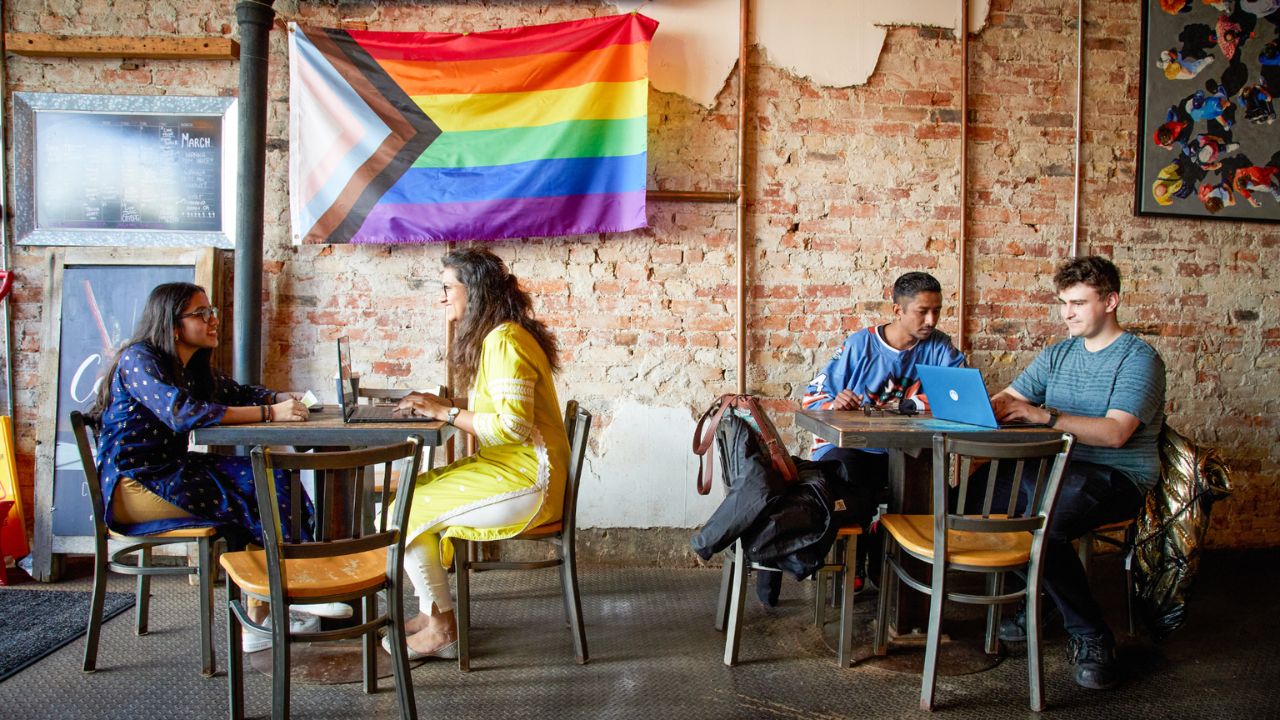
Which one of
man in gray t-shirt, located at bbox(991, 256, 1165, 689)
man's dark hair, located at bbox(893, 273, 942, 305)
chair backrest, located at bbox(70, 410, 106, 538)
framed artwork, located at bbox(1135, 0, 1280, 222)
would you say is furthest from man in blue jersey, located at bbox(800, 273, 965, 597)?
chair backrest, located at bbox(70, 410, 106, 538)

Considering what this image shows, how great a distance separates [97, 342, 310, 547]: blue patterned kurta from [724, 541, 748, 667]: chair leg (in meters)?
1.69

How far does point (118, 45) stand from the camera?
3785mm

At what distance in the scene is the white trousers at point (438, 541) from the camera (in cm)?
269

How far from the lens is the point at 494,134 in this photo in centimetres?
385

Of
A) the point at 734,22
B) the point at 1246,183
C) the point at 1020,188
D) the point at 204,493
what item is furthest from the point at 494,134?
the point at 1246,183

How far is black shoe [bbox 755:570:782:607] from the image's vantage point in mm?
3385

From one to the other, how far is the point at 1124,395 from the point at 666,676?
6.29 ft

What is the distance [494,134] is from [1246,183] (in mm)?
3753

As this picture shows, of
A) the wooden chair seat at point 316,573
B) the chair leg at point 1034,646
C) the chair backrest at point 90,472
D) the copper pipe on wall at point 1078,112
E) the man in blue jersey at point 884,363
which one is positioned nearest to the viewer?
the wooden chair seat at point 316,573

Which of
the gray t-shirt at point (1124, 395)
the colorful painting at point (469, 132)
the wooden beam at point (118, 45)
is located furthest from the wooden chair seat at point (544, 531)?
the wooden beam at point (118, 45)

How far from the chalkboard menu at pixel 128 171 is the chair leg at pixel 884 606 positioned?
10.8 feet

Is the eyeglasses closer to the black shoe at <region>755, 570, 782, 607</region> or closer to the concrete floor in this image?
the concrete floor

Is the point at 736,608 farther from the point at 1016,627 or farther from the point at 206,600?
the point at 206,600

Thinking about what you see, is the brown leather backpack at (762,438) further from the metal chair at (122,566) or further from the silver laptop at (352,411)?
the metal chair at (122,566)
